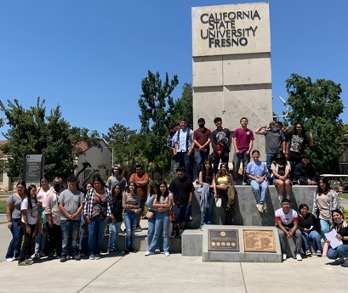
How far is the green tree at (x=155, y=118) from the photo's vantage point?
3928 cm

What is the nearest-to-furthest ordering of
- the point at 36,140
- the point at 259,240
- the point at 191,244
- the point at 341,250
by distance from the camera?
the point at 341,250
the point at 259,240
the point at 191,244
the point at 36,140

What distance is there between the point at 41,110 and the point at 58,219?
2116 cm

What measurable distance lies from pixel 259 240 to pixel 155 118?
34.0m

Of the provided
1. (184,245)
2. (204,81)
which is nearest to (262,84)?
(204,81)

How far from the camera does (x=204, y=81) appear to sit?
1067cm

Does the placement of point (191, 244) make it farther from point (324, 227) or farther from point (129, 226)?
point (324, 227)

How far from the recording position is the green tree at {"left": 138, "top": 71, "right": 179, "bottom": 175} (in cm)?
3928

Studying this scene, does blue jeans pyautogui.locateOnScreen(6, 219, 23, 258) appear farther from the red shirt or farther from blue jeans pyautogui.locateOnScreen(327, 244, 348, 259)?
blue jeans pyautogui.locateOnScreen(327, 244, 348, 259)

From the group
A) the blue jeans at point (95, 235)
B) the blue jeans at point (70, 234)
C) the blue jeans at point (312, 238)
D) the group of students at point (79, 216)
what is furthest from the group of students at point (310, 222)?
Answer: the blue jeans at point (70, 234)

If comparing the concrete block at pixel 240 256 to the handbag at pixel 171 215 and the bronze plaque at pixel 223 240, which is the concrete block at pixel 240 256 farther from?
the handbag at pixel 171 215

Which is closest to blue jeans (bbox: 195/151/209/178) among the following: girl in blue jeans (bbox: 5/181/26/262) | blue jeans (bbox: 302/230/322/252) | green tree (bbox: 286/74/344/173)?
blue jeans (bbox: 302/230/322/252)

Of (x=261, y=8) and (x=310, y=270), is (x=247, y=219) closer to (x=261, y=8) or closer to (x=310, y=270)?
(x=310, y=270)

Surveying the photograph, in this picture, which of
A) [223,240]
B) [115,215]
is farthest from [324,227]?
[115,215]

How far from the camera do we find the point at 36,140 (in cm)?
2570
